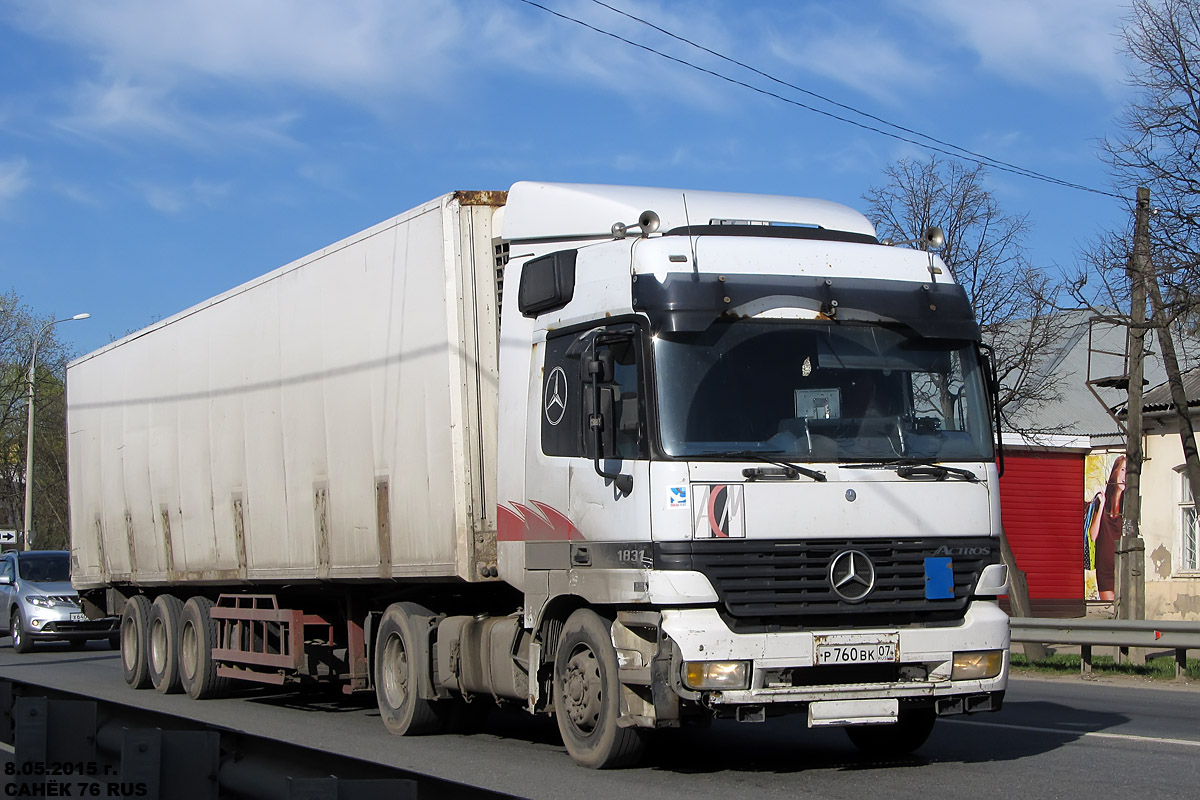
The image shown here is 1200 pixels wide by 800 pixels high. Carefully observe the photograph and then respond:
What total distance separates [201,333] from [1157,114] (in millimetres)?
11542

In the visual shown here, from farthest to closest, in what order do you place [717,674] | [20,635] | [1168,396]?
[1168,396] → [20,635] → [717,674]

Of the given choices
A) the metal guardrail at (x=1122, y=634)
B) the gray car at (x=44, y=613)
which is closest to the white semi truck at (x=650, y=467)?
the metal guardrail at (x=1122, y=634)

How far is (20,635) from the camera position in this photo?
79.0ft

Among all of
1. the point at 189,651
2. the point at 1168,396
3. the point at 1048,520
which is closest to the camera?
the point at 189,651

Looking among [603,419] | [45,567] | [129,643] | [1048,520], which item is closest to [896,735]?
[603,419]

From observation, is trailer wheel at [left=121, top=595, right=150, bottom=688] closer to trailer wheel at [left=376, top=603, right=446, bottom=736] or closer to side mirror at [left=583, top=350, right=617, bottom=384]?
trailer wheel at [left=376, top=603, right=446, bottom=736]

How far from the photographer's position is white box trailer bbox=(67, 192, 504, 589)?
9.97m

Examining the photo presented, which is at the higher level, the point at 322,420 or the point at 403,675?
the point at 322,420

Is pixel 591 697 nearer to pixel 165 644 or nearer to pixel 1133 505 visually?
pixel 165 644

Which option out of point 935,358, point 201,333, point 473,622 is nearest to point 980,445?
point 935,358

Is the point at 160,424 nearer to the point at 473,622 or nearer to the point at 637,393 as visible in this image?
the point at 473,622

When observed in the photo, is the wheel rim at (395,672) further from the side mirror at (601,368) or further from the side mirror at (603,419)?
the side mirror at (601,368)

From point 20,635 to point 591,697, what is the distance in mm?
18662

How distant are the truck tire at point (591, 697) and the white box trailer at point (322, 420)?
147cm
